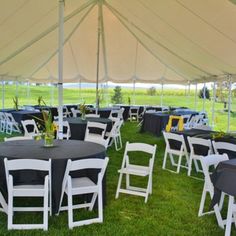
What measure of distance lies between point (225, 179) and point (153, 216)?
4.24 ft

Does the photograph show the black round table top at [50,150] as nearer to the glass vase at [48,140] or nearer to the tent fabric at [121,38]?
the glass vase at [48,140]

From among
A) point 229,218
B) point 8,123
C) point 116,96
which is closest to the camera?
point 229,218

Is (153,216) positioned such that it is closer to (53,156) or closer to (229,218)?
(229,218)

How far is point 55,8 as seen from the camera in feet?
28.3

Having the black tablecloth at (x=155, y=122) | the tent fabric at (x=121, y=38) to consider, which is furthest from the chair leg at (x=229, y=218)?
the black tablecloth at (x=155, y=122)

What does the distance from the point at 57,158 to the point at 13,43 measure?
21.8 feet

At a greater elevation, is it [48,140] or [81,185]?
[48,140]

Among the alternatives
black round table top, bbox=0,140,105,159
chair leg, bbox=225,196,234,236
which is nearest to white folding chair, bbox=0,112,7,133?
black round table top, bbox=0,140,105,159

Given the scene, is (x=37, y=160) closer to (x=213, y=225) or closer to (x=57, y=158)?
(x=57, y=158)

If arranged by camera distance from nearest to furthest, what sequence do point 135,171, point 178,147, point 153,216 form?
1. point 153,216
2. point 135,171
3. point 178,147

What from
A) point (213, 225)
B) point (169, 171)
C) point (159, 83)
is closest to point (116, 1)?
point (169, 171)

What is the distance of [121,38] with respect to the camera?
45.6 feet

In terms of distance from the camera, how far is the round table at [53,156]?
13.5 feet

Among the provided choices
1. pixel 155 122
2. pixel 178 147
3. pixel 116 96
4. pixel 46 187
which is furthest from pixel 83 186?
pixel 116 96
